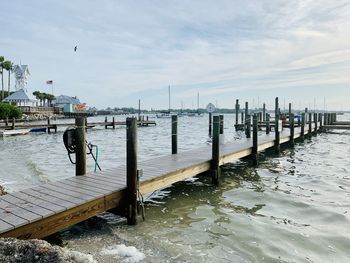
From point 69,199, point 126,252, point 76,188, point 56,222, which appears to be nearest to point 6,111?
point 76,188

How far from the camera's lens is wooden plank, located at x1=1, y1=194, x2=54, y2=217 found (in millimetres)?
4895

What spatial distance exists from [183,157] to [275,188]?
120 inches

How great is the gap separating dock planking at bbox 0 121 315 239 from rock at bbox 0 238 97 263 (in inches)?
24.9

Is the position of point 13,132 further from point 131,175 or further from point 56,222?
point 56,222

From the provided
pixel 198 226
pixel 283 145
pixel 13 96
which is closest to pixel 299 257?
pixel 198 226

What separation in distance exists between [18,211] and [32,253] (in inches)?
63.1

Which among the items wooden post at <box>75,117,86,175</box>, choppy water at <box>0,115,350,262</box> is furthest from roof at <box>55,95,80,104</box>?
wooden post at <box>75,117,86,175</box>

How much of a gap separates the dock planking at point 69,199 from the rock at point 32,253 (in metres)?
0.63

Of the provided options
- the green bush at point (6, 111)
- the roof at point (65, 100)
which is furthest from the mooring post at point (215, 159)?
the roof at point (65, 100)

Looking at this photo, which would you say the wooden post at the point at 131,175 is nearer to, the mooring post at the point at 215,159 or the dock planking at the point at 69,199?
the dock planking at the point at 69,199

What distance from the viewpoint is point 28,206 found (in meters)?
5.21

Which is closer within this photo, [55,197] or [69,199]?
[69,199]

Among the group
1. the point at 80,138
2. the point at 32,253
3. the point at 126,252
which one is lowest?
the point at 126,252

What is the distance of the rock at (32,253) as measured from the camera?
356 centimetres
